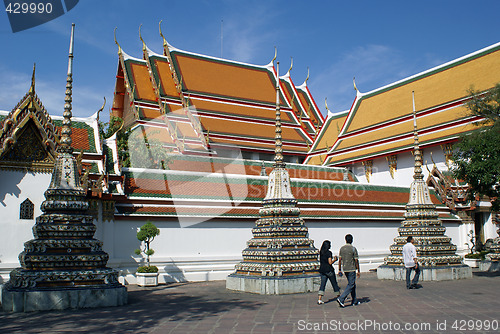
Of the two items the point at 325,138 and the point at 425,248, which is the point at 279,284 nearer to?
the point at 425,248

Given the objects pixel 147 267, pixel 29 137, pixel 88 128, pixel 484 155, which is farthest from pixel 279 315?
pixel 88 128

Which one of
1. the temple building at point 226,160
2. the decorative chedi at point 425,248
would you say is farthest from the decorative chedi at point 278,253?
the decorative chedi at point 425,248

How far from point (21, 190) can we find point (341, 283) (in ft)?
31.4

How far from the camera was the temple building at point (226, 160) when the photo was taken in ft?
47.7

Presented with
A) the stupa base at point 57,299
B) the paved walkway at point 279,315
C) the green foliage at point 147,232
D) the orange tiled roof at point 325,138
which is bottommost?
the paved walkway at point 279,315

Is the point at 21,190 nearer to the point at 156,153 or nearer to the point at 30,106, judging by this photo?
the point at 30,106

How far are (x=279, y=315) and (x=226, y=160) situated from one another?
655 inches

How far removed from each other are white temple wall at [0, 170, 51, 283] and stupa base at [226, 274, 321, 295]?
6774mm

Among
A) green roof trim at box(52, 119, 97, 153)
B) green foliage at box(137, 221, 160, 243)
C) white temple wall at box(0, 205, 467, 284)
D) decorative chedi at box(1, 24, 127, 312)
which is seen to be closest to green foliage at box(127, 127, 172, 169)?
green roof trim at box(52, 119, 97, 153)

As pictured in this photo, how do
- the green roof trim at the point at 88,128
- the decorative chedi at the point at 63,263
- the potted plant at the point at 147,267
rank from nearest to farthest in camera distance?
the decorative chedi at the point at 63,263 < the potted plant at the point at 147,267 < the green roof trim at the point at 88,128

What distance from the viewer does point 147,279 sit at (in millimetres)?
14062

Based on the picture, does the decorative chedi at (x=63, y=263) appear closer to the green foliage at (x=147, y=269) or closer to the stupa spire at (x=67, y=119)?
the stupa spire at (x=67, y=119)

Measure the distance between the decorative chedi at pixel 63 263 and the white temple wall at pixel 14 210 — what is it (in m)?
4.42

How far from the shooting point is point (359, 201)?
2069 centimetres
